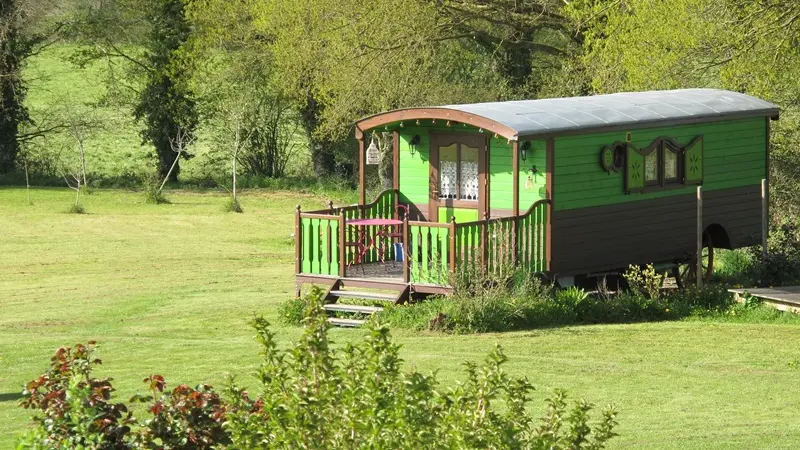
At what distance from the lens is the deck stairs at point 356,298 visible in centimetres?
1920

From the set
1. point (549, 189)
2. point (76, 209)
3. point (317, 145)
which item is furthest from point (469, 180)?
point (317, 145)

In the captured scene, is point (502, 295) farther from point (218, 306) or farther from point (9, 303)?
point (9, 303)

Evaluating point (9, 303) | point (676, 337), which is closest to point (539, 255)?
point (676, 337)

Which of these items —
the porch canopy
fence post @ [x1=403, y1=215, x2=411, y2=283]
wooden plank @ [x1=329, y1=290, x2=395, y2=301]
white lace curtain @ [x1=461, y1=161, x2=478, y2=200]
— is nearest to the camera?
fence post @ [x1=403, y1=215, x2=411, y2=283]

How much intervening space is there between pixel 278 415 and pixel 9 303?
15883 mm

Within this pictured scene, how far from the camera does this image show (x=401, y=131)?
21.7 metres

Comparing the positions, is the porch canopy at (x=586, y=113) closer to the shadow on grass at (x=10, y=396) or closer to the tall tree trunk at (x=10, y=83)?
the shadow on grass at (x=10, y=396)

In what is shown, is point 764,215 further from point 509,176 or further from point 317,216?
point 317,216

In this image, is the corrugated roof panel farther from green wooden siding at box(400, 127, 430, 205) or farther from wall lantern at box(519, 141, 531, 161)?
green wooden siding at box(400, 127, 430, 205)

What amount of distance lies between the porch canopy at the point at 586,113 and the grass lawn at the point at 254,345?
2.85m

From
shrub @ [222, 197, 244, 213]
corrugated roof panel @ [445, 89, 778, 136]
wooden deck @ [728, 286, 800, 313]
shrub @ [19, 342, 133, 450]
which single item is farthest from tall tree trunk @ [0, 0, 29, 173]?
shrub @ [19, 342, 133, 450]

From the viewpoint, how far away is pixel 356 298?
66.3 ft

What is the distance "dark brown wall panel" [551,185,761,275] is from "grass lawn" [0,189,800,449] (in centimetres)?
191

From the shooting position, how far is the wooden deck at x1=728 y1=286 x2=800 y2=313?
19.7 m
